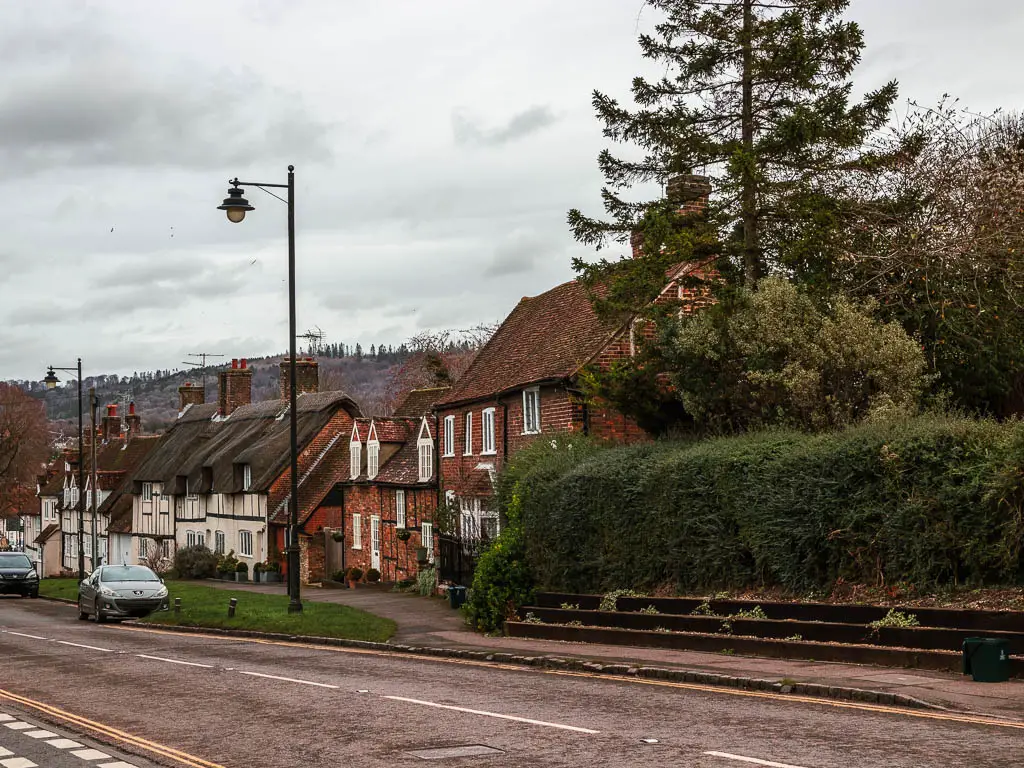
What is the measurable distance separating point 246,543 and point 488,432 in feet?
74.7

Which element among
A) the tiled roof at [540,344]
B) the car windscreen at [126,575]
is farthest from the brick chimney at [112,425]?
the tiled roof at [540,344]

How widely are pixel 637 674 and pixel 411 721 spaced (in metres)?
5.40

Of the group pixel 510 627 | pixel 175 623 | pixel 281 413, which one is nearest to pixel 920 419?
pixel 510 627

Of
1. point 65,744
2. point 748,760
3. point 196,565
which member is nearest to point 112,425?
point 196,565

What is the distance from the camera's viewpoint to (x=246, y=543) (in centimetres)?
5581

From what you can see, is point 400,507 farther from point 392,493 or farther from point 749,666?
point 749,666

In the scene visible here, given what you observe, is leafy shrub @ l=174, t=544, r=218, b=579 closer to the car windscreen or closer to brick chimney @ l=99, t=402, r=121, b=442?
the car windscreen

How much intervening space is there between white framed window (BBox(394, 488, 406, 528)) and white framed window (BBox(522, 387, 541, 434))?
34.1ft

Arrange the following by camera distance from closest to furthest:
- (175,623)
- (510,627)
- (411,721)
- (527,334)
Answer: (411,721), (510,627), (175,623), (527,334)

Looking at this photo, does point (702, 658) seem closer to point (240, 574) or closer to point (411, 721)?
point (411, 721)

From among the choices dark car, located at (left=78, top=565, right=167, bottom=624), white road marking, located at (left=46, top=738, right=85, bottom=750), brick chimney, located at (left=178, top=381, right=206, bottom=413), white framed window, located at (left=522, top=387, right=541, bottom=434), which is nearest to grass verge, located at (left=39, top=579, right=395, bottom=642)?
dark car, located at (left=78, top=565, right=167, bottom=624)

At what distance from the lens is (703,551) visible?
21781mm

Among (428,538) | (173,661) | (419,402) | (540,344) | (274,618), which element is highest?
(540,344)

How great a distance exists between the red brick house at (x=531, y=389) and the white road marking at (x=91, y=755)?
57.7 ft
